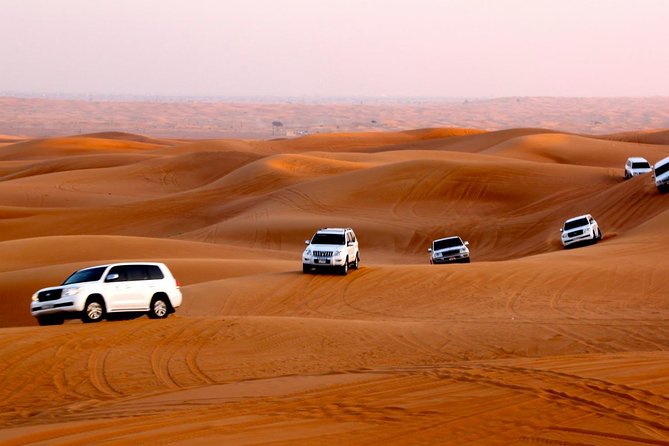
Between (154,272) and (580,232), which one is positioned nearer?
(154,272)

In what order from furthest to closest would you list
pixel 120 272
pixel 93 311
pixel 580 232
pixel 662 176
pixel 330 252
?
pixel 662 176, pixel 580 232, pixel 330 252, pixel 120 272, pixel 93 311

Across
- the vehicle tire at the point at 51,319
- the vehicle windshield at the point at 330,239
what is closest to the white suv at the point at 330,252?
the vehicle windshield at the point at 330,239

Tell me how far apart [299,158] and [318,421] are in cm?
6184

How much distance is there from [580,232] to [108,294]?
21.5 metres

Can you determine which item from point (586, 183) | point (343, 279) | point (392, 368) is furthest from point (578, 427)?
point (586, 183)

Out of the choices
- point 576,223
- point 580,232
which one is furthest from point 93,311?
point 576,223

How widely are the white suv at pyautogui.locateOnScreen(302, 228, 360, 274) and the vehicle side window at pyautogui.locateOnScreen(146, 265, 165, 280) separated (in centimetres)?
834

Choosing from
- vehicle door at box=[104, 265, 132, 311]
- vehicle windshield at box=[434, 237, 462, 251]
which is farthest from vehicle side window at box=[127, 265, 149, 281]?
vehicle windshield at box=[434, 237, 462, 251]

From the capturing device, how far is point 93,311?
19.9 m

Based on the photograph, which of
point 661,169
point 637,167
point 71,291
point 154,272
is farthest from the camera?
point 637,167

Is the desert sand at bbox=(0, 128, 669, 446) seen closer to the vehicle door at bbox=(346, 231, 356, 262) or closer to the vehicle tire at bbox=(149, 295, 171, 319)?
the vehicle tire at bbox=(149, 295, 171, 319)

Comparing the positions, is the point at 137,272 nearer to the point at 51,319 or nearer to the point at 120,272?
the point at 120,272

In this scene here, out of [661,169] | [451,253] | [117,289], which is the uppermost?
[661,169]

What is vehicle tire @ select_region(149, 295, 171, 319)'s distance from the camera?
20.9m
